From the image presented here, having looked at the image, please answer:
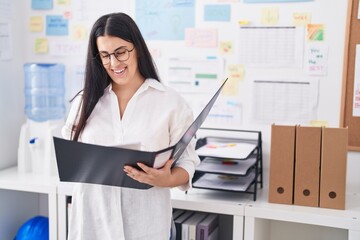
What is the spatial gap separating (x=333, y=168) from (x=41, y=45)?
1.74 metres

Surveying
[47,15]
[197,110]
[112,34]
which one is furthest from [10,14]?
[112,34]

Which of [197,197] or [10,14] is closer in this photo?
[197,197]

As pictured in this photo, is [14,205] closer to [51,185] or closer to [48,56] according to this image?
[51,185]

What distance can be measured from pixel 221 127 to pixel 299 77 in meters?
0.46

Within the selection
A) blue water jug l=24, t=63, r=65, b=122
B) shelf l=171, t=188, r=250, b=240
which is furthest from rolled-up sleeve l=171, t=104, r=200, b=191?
blue water jug l=24, t=63, r=65, b=122

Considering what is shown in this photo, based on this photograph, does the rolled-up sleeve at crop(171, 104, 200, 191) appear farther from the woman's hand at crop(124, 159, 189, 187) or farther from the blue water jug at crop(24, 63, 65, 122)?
the blue water jug at crop(24, 63, 65, 122)

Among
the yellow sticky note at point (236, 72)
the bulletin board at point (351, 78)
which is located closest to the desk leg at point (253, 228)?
the bulletin board at point (351, 78)

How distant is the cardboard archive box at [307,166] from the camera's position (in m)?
2.04

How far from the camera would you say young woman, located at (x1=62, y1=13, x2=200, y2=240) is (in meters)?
1.64

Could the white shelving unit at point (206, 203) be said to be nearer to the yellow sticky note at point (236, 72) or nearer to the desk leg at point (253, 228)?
the desk leg at point (253, 228)

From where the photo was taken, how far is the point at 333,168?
79.8 inches

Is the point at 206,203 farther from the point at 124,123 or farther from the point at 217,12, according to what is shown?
the point at 217,12

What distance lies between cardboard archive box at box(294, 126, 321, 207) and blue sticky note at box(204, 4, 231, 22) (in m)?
0.74

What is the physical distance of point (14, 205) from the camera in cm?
274
